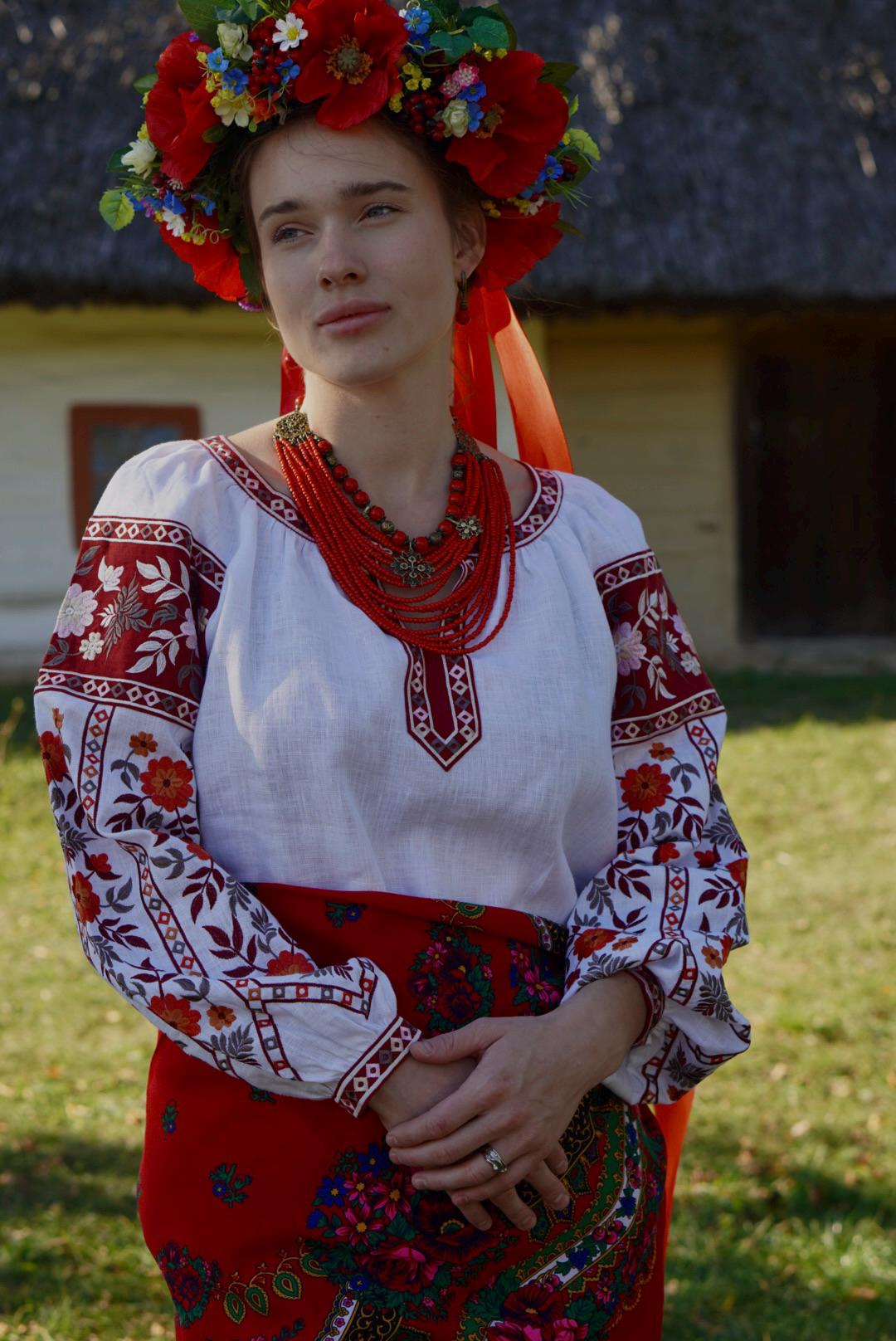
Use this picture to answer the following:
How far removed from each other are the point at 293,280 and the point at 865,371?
9.35 metres

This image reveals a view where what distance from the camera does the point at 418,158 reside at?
1749mm

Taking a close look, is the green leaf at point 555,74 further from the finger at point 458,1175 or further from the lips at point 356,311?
the finger at point 458,1175

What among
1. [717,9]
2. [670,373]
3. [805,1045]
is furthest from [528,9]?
[805,1045]

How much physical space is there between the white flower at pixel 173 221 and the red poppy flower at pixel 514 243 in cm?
39

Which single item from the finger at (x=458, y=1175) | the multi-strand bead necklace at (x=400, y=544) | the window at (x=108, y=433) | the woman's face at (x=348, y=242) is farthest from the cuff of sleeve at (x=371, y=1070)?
the window at (x=108, y=433)

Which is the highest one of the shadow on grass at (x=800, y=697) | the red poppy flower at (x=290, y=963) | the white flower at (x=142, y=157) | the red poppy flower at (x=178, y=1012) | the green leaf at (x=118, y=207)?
the white flower at (x=142, y=157)

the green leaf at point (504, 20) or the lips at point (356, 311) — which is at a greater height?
the green leaf at point (504, 20)

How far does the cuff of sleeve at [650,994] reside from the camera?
171 centimetres

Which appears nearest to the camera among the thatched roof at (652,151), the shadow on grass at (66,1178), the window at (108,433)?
the shadow on grass at (66,1178)

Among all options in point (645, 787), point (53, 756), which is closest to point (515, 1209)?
point (645, 787)

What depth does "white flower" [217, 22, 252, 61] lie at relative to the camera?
5.53 ft

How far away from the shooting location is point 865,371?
10.4m

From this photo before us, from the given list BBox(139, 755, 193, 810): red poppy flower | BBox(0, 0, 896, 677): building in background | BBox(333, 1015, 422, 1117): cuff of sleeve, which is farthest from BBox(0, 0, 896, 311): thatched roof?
BBox(333, 1015, 422, 1117): cuff of sleeve

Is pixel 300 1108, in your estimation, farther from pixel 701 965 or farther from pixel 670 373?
pixel 670 373
